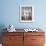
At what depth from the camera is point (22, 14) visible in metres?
3.94

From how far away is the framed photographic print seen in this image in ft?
12.9

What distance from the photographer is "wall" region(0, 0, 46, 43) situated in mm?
3934

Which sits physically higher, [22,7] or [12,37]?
[22,7]

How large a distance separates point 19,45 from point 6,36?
44cm

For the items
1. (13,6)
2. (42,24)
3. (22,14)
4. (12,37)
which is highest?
(13,6)

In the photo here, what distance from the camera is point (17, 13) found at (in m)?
3.96

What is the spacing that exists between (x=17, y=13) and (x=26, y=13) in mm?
285

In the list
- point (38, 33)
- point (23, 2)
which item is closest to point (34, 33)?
point (38, 33)

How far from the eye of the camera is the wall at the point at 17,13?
155 inches

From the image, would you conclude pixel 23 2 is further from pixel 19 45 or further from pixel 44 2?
pixel 19 45

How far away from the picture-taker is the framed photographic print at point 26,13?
3.92 metres

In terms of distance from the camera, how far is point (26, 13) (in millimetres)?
3947

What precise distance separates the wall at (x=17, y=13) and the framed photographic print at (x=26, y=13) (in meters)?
0.11

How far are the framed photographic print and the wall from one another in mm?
115
